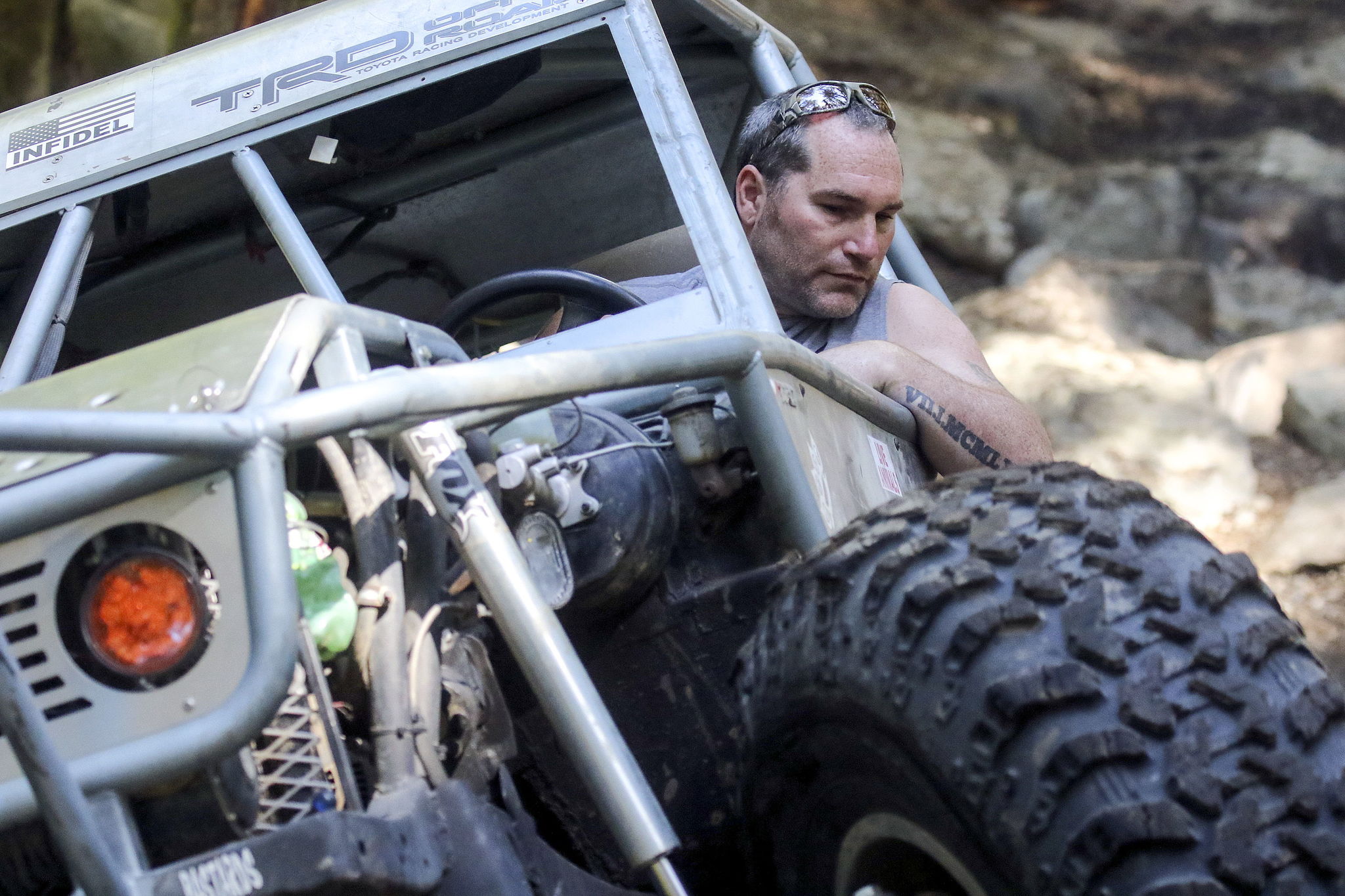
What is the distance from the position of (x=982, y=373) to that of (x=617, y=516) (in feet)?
3.61

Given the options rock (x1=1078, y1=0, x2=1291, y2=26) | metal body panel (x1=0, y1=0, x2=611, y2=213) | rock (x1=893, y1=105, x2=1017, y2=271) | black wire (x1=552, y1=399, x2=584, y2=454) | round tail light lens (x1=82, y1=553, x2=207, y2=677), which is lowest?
round tail light lens (x1=82, y1=553, x2=207, y2=677)

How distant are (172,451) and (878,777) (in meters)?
0.62

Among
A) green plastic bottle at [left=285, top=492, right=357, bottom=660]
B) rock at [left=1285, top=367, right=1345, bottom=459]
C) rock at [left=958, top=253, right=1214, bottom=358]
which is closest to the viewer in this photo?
green plastic bottle at [left=285, top=492, right=357, bottom=660]

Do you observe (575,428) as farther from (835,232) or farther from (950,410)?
(835,232)

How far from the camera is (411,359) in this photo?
1.40 m

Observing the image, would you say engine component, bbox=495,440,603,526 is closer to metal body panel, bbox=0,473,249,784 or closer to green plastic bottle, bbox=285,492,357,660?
green plastic bottle, bbox=285,492,357,660

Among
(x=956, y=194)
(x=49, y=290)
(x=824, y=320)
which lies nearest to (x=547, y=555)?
(x=49, y=290)

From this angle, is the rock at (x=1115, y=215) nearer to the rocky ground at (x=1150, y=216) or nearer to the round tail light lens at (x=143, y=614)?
the rocky ground at (x=1150, y=216)

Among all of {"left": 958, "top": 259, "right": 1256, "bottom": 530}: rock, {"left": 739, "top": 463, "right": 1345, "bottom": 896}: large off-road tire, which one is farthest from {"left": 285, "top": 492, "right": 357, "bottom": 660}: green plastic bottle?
{"left": 958, "top": 259, "right": 1256, "bottom": 530}: rock

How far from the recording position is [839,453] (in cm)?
170

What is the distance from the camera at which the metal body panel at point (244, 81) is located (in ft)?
6.84

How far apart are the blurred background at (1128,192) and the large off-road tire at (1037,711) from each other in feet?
15.6

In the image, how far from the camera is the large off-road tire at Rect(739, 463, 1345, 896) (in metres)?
1.02

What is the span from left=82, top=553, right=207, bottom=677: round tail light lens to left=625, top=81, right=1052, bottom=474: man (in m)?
1.42
